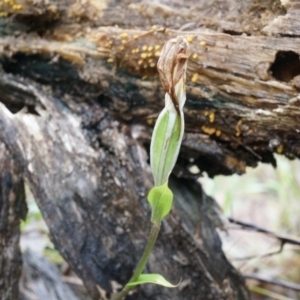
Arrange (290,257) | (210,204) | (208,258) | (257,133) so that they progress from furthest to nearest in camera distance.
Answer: (290,257), (210,204), (208,258), (257,133)

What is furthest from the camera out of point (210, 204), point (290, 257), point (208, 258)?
point (290, 257)

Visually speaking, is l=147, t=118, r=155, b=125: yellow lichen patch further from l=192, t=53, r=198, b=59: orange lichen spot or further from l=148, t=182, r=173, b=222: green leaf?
l=148, t=182, r=173, b=222: green leaf

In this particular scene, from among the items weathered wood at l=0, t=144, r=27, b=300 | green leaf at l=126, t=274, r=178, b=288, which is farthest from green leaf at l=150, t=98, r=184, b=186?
weathered wood at l=0, t=144, r=27, b=300

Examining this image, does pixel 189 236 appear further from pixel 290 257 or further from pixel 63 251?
pixel 290 257

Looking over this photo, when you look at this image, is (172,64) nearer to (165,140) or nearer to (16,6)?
(165,140)

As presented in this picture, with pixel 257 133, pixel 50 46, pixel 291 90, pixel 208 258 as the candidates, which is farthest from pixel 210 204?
pixel 50 46

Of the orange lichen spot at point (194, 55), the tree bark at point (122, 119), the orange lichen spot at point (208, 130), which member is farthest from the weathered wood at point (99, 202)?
the orange lichen spot at point (194, 55)

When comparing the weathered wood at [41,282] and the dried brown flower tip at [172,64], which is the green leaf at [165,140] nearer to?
the dried brown flower tip at [172,64]
